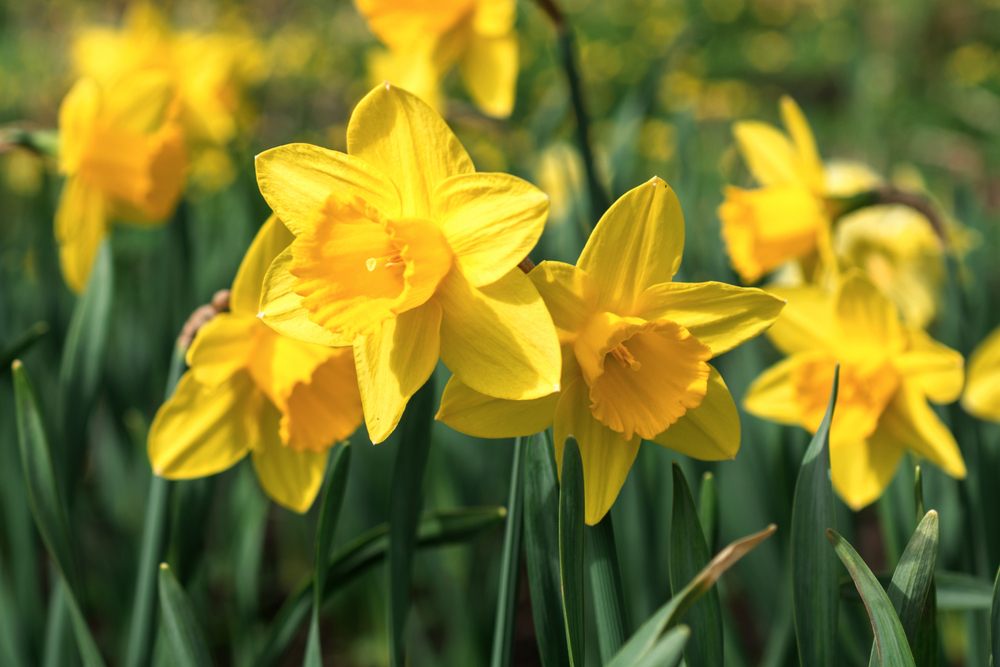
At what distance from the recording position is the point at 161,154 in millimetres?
1374

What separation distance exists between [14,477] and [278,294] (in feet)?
3.67

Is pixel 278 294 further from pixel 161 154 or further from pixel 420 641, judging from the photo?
pixel 420 641

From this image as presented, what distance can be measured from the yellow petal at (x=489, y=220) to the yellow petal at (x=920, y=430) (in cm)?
71

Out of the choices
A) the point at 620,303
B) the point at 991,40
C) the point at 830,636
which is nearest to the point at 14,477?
the point at 620,303

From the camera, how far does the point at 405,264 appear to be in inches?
29.1

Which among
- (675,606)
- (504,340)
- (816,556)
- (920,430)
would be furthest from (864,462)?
(504,340)

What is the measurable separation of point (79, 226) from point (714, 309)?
4.14ft

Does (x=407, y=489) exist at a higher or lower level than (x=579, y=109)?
lower

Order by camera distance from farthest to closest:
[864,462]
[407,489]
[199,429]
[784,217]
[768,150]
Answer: [768,150] → [784,217] → [864,462] → [199,429] → [407,489]

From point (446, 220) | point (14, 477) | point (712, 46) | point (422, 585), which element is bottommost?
point (422, 585)

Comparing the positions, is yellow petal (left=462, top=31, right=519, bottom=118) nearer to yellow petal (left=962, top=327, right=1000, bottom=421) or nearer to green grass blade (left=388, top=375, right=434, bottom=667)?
green grass blade (left=388, top=375, right=434, bottom=667)

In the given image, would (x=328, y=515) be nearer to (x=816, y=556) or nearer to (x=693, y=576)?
(x=693, y=576)

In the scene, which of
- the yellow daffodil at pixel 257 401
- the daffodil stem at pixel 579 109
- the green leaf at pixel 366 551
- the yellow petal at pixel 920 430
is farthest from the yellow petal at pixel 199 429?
the yellow petal at pixel 920 430

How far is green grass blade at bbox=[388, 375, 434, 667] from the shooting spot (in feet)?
2.77
